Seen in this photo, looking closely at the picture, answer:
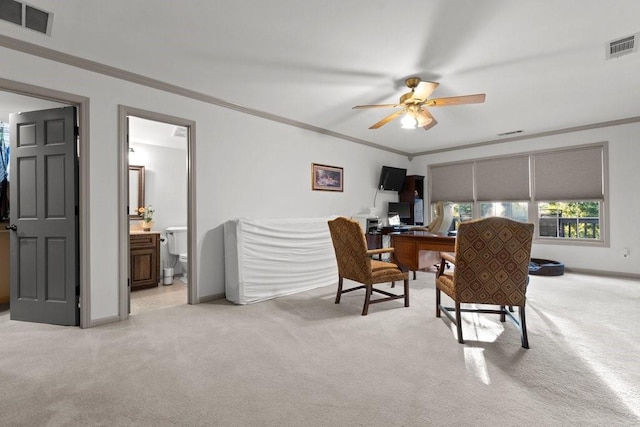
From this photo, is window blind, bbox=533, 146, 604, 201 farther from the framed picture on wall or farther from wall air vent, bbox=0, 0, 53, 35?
wall air vent, bbox=0, 0, 53, 35

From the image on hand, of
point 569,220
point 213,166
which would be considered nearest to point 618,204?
point 569,220

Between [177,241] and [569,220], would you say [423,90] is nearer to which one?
[177,241]

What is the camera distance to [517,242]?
232 centimetres

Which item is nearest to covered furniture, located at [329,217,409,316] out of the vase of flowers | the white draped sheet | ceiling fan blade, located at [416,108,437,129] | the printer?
the white draped sheet

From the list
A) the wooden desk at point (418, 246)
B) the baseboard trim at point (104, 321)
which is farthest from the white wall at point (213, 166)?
the wooden desk at point (418, 246)

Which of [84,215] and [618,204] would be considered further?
[618,204]

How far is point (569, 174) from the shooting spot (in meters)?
5.25

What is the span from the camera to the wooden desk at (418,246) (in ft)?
12.0

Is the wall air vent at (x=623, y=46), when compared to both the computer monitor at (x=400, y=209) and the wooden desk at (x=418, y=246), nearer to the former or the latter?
the wooden desk at (x=418, y=246)

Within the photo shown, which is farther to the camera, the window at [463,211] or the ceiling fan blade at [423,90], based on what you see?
the window at [463,211]

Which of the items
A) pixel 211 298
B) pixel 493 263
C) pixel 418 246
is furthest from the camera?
pixel 418 246

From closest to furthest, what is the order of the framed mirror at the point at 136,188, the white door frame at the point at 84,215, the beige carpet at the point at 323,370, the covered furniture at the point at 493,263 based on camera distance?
the beige carpet at the point at 323,370
the covered furniture at the point at 493,263
the white door frame at the point at 84,215
the framed mirror at the point at 136,188

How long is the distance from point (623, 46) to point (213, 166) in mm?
4101

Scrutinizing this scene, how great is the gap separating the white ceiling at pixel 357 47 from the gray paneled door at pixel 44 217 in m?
0.86
